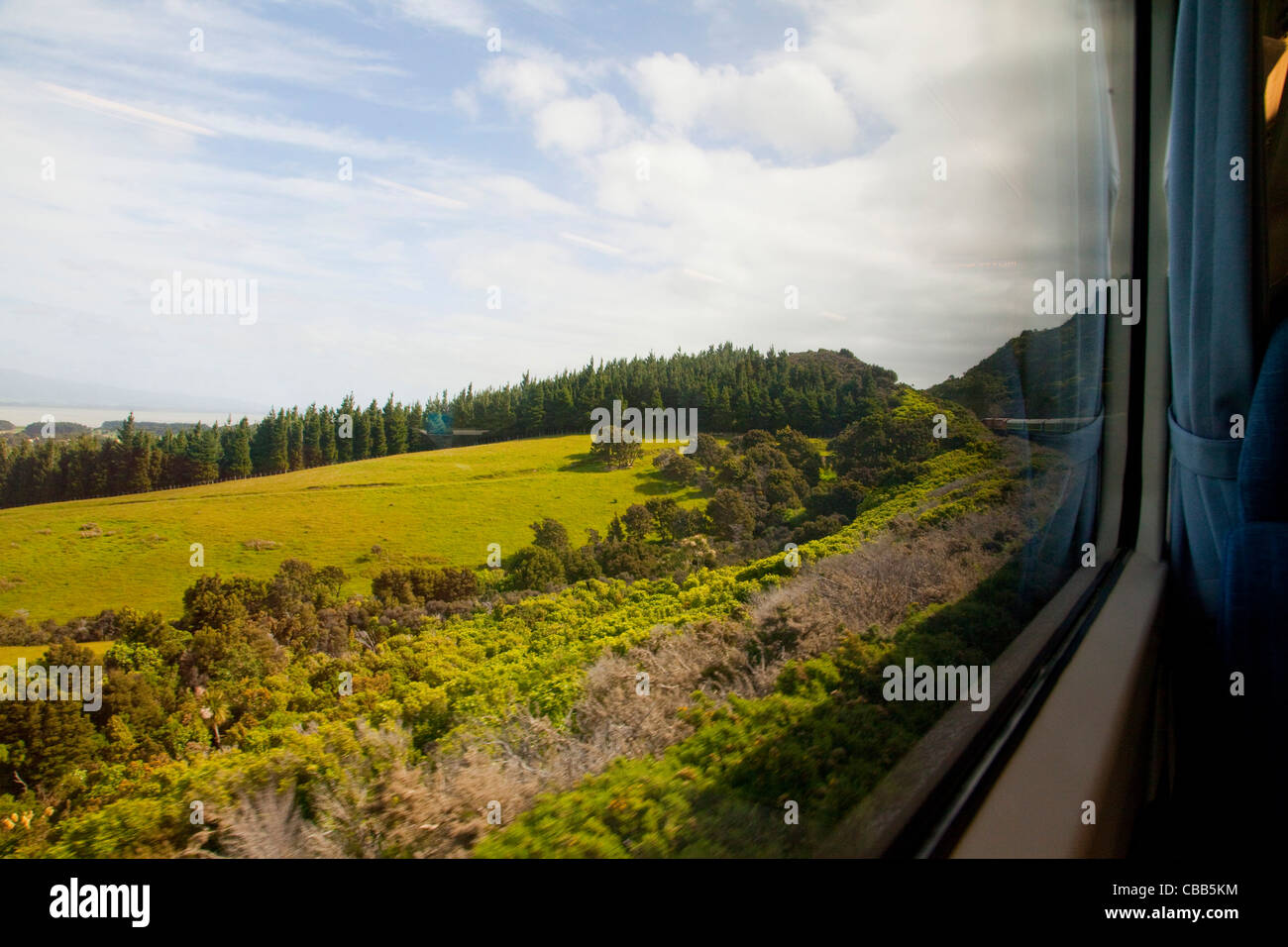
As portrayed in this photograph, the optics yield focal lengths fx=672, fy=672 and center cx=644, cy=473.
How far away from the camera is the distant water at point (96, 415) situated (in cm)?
80

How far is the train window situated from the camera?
84cm

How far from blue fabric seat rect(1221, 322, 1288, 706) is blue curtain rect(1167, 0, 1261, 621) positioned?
0.18 metres

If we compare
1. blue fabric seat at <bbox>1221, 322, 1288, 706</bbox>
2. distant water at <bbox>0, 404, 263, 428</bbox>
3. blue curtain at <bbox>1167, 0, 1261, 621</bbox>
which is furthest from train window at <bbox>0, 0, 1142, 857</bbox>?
blue curtain at <bbox>1167, 0, 1261, 621</bbox>

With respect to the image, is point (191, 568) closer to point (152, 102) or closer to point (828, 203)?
point (152, 102)

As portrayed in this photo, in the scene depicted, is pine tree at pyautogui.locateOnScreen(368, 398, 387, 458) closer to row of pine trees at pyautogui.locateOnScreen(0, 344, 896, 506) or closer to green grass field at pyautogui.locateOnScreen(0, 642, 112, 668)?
row of pine trees at pyautogui.locateOnScreen(0, 344, 896, 506)

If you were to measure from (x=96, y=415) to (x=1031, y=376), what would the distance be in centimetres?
275

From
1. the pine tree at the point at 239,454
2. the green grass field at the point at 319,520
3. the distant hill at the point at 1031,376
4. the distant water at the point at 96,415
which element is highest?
the distant hill at the point at 1031,376

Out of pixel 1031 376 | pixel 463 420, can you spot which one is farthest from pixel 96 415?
pixel 1031 376

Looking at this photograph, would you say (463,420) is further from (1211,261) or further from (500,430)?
(1211,261)

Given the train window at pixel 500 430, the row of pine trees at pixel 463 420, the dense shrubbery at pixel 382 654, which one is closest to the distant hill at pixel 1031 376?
the train window at pixel 500 430

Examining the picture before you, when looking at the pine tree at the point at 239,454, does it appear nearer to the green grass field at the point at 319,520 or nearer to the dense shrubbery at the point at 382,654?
the green grass field at the point at 319,520

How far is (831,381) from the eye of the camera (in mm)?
1764
